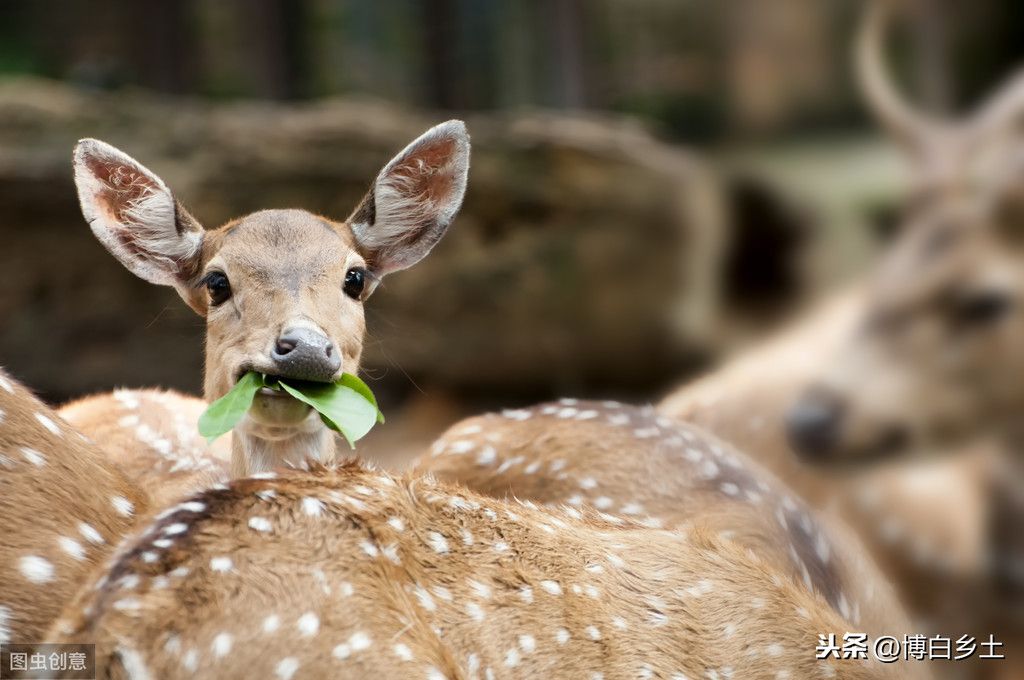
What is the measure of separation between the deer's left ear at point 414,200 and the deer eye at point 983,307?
2212 mm

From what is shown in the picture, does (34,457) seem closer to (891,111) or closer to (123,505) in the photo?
(123,505)

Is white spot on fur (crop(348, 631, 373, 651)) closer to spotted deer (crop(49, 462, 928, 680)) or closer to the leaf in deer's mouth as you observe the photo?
spotted deer (crop(49, 462, 928, 680))

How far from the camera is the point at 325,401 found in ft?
8.77

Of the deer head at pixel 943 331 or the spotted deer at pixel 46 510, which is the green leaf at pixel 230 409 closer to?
the spotted deer at pixel 46 510

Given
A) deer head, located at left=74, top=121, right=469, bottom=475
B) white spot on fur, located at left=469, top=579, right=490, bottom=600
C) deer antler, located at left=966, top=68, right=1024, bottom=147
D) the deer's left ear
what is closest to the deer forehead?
deer head, located at left=74, top=121, right=469, bottom=475

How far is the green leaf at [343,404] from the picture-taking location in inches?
104

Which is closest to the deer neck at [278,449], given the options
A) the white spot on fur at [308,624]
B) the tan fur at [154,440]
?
the tan fur at [154,440]

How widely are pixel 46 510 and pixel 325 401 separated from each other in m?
0.60

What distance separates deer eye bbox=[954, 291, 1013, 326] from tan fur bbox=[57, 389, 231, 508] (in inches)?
107

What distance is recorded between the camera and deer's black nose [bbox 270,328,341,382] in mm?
2604

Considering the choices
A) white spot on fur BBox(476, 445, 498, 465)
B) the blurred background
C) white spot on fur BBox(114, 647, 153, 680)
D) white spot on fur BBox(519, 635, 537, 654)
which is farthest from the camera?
the blurred background

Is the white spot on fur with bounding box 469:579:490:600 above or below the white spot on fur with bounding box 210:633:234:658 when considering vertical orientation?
above

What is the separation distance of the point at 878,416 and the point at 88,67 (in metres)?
7.47

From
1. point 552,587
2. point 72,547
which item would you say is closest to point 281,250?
point 72,547
